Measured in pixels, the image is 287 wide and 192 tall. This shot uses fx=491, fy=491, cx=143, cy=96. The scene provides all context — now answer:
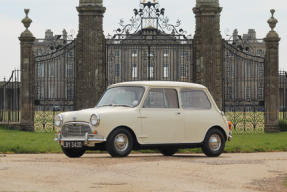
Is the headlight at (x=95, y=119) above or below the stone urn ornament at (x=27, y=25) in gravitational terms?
below

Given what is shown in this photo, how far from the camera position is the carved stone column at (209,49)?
20.0 metres

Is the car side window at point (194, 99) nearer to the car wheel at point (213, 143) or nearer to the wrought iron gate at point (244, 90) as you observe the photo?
the car wheel at point (213, 143)

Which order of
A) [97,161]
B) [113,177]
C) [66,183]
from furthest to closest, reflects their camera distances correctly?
1. [97,161]
2. [113,177]
3. [66,183]

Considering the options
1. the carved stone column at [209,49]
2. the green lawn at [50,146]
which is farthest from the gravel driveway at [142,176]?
the carved stone column at [209,49]

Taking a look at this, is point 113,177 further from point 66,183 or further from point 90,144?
point 90,144

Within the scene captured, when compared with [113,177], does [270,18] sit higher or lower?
higher

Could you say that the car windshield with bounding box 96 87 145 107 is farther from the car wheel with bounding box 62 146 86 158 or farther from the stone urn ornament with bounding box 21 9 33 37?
the stone urn ornament with bounding box 21 9 33 37

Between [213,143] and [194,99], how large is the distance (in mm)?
1117

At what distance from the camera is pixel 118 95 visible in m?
11.0

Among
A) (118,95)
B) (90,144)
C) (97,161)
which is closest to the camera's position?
(97,161)

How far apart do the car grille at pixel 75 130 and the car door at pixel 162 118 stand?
3.99ft

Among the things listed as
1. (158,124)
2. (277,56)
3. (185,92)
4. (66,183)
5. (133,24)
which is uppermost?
(133,24)

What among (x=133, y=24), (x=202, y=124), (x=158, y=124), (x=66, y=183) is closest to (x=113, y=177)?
(x=66, y=183)

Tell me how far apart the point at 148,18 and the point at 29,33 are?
496 centimetres
